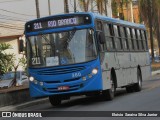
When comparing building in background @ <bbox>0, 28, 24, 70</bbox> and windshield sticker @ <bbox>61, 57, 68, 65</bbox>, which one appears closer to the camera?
windshield sticker @ <bbox>61, 57, 68, 65</bbox>

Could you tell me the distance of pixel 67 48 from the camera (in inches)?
760


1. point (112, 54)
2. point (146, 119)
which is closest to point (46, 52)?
point (112, 54)

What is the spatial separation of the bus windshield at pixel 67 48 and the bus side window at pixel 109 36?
1.83 meters

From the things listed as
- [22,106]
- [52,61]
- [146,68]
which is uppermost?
[52,61]

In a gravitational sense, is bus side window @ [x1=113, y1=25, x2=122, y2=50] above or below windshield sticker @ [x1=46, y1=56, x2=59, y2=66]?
above

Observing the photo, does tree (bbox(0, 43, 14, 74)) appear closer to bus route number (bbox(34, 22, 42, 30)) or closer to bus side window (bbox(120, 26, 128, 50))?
bus side window (bbox(120, 26, 128, 50))

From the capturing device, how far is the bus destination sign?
19.6m

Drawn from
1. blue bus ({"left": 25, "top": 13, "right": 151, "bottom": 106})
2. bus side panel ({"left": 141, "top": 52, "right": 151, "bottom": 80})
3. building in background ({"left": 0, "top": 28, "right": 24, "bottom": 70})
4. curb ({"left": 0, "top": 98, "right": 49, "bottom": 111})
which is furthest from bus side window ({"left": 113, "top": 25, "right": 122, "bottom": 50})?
building in background ({"left": 0, "top": 28, "right": 24, "bottom": 70})

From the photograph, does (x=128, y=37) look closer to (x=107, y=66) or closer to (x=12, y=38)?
(x=107, y=66)

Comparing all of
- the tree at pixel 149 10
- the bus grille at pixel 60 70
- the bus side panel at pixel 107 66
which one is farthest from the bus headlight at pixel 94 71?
the tree at pixel 149 10

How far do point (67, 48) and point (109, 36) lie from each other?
9.13ft

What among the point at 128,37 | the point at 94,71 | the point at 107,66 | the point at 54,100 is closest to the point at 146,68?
the point at 128,37

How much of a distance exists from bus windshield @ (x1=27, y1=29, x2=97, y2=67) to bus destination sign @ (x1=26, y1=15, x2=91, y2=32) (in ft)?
0.93

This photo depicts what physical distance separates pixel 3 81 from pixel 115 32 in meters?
12.5
